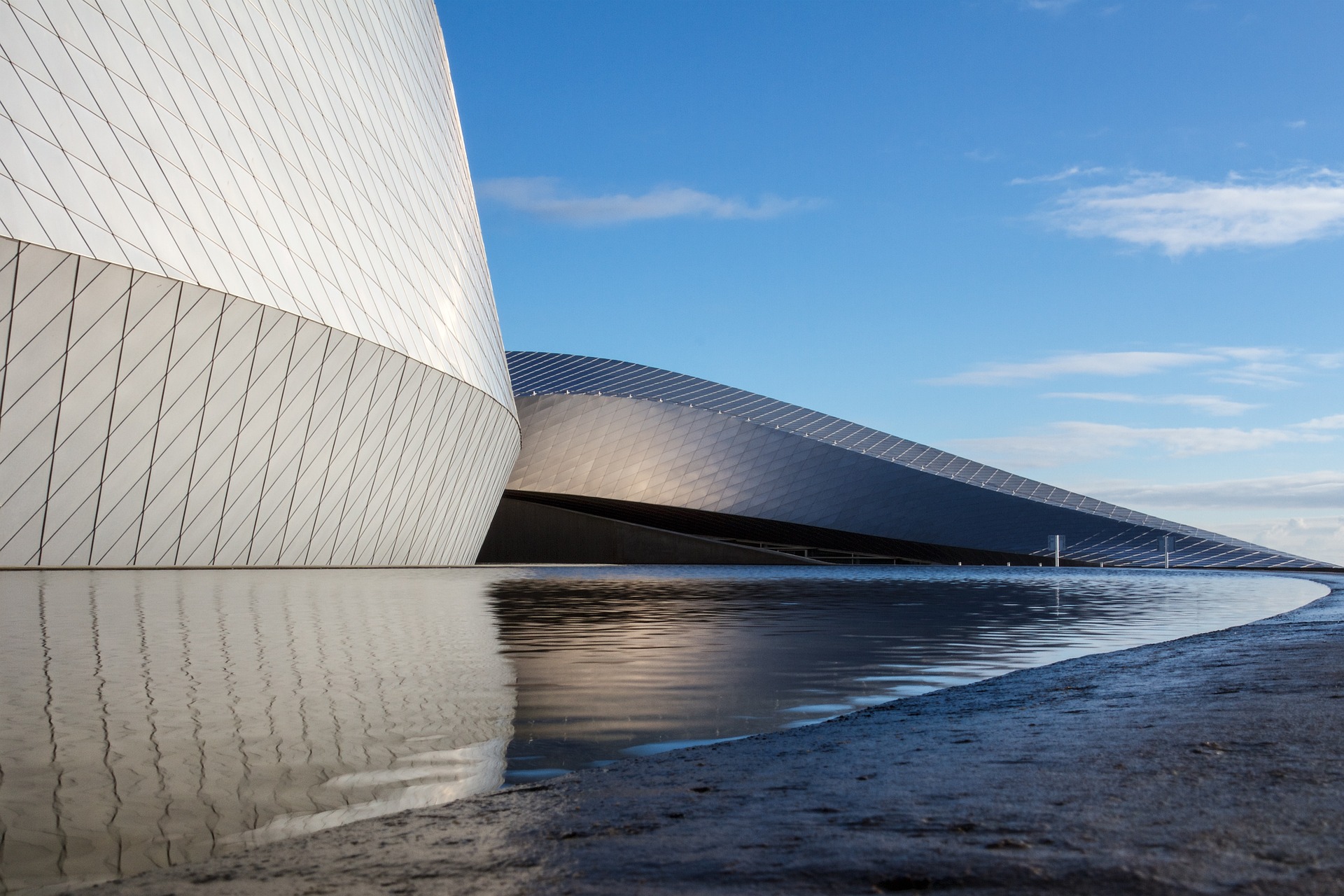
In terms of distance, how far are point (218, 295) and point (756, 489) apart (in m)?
39.7

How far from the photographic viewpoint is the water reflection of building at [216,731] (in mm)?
2906

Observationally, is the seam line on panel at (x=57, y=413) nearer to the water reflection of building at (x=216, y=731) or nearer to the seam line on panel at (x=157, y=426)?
the seam line on panel at (x=157, y=426)

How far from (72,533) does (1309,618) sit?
18.1 metres

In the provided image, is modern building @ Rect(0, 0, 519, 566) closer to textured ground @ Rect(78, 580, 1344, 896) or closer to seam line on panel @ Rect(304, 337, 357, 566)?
seam line on panel @ Rect(304, 337, 357, 566)

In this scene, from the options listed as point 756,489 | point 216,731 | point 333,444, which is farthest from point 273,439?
point 756,489

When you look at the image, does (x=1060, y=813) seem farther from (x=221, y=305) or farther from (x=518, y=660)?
(x=221, y=305)

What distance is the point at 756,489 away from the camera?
56594mm

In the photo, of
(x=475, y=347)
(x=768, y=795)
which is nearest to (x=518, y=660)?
(x=768, y=795)

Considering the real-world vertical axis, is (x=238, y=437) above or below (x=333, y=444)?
below

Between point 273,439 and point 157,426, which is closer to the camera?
point 157,426

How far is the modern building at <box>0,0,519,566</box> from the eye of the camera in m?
16.4

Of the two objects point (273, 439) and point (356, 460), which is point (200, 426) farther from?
point (356, 460)

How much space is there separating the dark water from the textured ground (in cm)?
41

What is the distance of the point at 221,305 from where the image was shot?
19.2m
